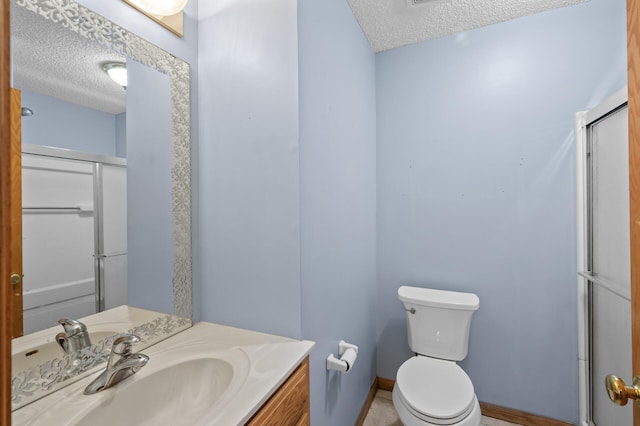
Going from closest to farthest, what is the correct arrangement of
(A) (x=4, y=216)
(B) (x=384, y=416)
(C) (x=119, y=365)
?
1. (A) (x=4, y=216)
2. (C) (x=119, y=365)
3. (B) (x=384, y=416)

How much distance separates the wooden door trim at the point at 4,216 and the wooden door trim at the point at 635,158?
1.12m

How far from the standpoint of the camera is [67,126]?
852mm

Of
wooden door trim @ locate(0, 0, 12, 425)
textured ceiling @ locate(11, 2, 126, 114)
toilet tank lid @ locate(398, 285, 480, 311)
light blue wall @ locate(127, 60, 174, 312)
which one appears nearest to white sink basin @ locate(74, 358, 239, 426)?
light blue wall @ locate(127, 60, 174, 312)

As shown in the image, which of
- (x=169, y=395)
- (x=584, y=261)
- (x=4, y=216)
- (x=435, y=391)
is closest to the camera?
Answer: (x=4, y=216)

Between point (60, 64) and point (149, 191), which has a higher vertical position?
point (60, 64)

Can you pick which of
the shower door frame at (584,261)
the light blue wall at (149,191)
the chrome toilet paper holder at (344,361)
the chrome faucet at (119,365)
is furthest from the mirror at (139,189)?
the shower door frame at (584,261)

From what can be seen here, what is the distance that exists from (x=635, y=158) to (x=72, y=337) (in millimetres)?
1565

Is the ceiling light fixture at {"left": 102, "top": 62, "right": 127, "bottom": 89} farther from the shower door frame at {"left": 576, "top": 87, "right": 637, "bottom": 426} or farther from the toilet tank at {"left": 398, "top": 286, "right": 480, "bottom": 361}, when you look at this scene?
the shower door frame at {"left": 576, "top": 87, "right": 637, "bottom": 426}

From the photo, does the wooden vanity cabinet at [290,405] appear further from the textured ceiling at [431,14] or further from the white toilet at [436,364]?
the textured ceiling at [431,14]

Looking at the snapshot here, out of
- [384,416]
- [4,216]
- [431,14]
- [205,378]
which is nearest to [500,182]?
[431,14]

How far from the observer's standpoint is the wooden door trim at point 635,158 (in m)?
0.67

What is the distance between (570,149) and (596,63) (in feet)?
1.55

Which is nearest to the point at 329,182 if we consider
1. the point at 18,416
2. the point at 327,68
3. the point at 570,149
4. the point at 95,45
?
the point at 327,68

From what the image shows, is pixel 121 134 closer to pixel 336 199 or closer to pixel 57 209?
pixel 57 209
